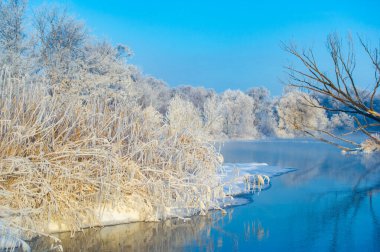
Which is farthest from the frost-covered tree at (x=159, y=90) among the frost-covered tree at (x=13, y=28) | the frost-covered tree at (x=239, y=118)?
the frost-covered tree at (x=13, y=28)

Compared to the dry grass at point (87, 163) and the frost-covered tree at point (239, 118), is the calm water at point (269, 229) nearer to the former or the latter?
the dry grass at point (87, 163)

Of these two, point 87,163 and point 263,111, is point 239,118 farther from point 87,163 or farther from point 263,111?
point 87,163

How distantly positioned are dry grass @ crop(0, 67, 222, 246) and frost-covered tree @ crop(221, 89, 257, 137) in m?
26.7

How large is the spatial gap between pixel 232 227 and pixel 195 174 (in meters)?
1.28

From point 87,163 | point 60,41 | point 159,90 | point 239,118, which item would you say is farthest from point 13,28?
point 239,118

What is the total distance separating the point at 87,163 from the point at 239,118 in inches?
1194

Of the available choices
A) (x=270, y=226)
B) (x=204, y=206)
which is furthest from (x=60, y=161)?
(x=270, y=226)

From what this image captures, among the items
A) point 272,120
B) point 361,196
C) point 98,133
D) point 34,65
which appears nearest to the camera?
point 98,133

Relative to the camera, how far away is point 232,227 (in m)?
5.40

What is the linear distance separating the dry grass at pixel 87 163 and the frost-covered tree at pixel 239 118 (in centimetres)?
2668

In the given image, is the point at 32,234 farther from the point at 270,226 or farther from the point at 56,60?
the point at 56,60

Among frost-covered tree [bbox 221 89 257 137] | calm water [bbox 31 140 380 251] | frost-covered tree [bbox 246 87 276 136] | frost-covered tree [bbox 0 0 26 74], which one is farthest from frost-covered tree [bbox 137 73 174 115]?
calm water [bbox 31 140 380 251]

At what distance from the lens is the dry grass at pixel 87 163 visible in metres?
4.74

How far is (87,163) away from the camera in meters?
5.17
